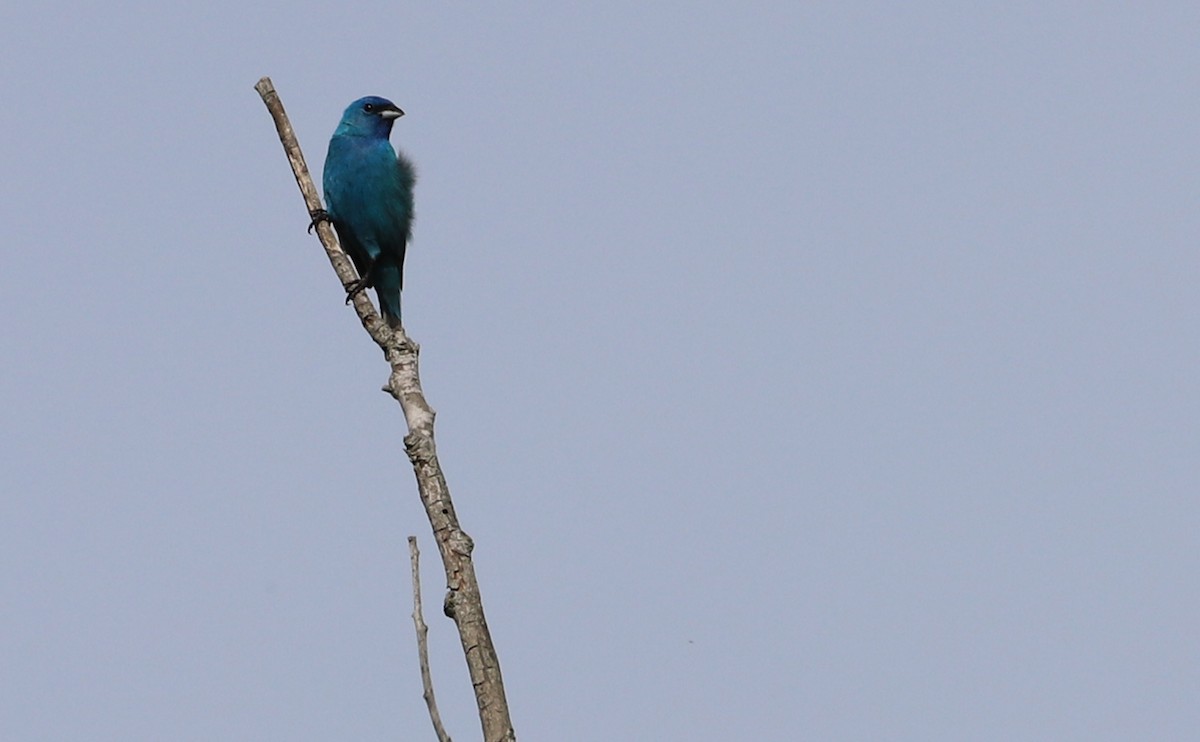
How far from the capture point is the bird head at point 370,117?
35.9ft

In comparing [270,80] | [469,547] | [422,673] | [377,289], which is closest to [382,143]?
[377,289]

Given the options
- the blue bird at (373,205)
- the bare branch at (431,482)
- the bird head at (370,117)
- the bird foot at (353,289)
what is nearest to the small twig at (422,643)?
the bare branch at (431,482)

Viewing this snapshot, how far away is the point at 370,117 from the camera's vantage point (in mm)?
11023

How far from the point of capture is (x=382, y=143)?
10797mm

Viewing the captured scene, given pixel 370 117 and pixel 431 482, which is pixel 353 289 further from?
pixel 370 117

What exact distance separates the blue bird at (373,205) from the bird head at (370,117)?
0.07 metres

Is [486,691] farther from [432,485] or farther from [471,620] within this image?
[432,485]

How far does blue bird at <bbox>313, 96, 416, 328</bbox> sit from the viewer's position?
1002cm

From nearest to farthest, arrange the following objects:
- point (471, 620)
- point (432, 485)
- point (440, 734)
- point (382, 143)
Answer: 1. point (440, 734)
2. point (471, 620)
3. point (432, 485)
4. point (382, 143)

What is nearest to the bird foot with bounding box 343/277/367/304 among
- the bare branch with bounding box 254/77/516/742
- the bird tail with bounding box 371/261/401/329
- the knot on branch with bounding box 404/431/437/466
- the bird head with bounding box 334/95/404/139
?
the bare branch with bounding box 254/77/516/742

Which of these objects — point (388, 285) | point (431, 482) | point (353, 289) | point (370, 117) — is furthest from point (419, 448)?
point (370, 117)

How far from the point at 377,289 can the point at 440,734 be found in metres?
6.36

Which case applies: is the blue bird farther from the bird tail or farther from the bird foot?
the bird foot

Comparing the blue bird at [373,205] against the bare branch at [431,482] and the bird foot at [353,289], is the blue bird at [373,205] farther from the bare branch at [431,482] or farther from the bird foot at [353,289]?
the bird foot at [353,289]
